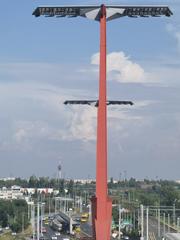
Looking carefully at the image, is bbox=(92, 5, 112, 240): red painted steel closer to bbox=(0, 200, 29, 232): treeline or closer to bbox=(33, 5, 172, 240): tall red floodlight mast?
bbox=(33, 5, 172, 240): tall red floodlight mast

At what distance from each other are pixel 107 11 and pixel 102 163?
20.0 feet

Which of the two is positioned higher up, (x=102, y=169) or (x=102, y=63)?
(x=102, y=63)

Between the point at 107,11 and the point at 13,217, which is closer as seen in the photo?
the point at 107,11

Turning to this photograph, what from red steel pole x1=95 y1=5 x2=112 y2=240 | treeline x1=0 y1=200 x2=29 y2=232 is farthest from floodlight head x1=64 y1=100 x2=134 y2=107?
treeline x1=0 y1=200 x2=29 y2=232

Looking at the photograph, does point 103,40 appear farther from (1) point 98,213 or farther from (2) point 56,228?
(2) point 56,228

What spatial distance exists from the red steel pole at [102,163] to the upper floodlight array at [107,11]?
0.32 m

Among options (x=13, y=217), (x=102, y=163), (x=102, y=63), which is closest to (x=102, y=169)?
(x=102, y=163)

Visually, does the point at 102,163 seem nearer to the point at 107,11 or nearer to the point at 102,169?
the point at 102,169

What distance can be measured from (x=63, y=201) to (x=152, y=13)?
16510 centimetres

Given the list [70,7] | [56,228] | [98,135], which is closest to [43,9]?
[70,7]

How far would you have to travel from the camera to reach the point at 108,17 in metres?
32.8

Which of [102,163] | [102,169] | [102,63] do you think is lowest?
[102,169]

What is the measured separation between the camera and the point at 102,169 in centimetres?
3238

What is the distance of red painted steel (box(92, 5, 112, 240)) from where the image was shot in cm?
3191
